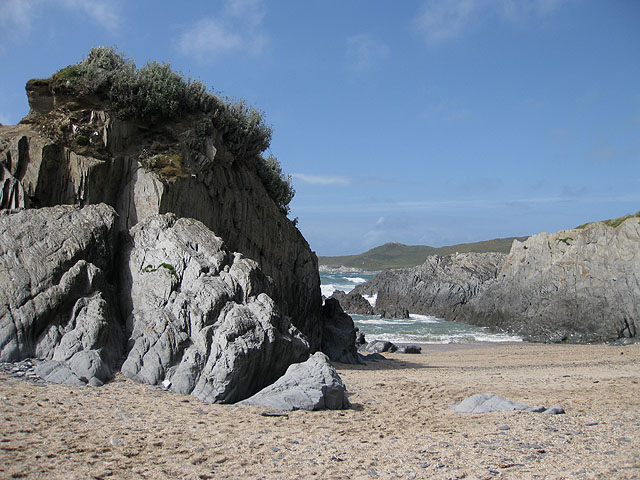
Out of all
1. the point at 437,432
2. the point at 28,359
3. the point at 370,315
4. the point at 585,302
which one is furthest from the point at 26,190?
the point at 370,315

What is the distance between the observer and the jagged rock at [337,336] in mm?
18844

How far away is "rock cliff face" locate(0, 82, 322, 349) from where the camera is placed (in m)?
12.2

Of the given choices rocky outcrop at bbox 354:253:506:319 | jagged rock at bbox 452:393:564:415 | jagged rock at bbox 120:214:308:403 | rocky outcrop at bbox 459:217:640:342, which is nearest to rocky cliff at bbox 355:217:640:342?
rocky outcrop at bbox 459:217:640:342

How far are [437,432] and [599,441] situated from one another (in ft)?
6.63

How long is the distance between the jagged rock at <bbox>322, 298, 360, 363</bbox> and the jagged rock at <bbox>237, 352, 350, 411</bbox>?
966cm

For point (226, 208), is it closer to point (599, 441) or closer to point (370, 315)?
point (599, 441)

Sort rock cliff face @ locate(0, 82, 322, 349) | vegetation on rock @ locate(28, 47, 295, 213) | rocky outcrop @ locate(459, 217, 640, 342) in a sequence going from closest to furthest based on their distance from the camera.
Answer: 1. rock cliff face @ locate(0, 82, 322, 349)
2. vegetation on rock @ locate(28, 47, 295, 213)
3. rocky outcrop @ locate(459, 217, 640, 342)

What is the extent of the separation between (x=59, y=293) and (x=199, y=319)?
249 centimetres

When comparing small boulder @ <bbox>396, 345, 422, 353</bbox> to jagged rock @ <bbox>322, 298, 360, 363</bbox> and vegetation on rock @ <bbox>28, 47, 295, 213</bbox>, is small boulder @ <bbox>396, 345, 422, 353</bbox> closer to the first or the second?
jagged rock @ <bbox>322, 298, 360, 363</bbox>

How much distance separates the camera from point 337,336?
64.7ft

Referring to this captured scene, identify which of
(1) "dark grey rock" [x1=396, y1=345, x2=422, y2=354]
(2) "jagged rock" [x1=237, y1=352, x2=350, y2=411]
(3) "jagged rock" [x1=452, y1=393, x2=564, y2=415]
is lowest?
(1) "dark grey rock" [x1=396, y1=345, x2=422, y2=354]

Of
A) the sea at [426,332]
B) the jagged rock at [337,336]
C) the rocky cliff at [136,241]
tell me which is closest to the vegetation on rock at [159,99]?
the rocky cliff at [136,241]

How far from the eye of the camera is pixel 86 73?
14.3 m

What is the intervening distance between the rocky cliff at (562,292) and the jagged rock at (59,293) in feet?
92.1
